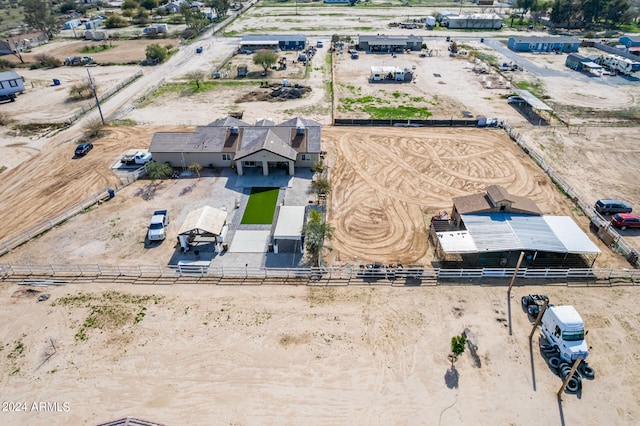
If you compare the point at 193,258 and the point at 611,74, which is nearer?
the point at 193,258

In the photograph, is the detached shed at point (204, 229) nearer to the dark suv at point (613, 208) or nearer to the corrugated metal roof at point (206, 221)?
the corrugated metal roof at point (206, 221)

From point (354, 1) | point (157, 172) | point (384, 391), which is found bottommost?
point (384, 391)

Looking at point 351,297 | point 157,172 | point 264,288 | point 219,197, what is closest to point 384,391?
point 351,297

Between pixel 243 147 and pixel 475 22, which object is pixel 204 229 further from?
pixel 475 22

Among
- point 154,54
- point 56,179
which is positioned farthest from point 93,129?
point 154,54

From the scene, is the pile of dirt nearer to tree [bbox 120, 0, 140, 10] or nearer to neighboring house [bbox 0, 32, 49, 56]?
neighboring house [bbox 0, 32, 49, 56]

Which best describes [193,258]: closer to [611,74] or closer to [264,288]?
[264,288]
